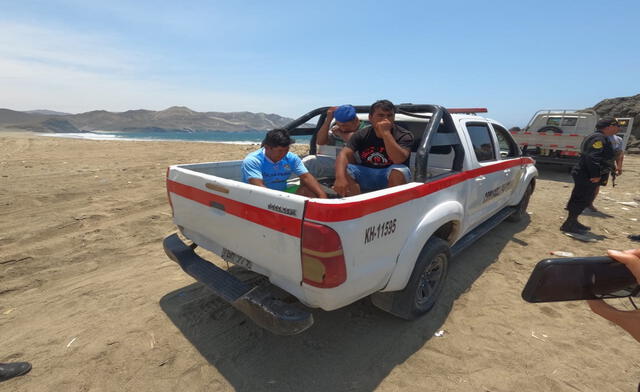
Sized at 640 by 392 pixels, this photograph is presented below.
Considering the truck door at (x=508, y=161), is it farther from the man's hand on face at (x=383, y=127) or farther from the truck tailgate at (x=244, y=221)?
the truck tailgate at (x=244, y=221)

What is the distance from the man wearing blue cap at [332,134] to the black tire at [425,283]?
1.72m

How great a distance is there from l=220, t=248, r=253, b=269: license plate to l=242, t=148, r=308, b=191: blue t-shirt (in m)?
0.69

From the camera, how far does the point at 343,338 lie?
8.70 ft

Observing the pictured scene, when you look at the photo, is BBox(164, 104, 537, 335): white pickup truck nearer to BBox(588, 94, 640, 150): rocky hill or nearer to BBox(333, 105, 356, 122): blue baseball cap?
BBox(333, 105, 356, 122): blue baseball cap

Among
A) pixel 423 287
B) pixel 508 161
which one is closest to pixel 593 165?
pixel 508 161

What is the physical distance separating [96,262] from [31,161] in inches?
356

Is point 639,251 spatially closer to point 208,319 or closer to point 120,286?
point 208,319

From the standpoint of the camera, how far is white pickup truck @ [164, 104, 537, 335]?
1917 mm

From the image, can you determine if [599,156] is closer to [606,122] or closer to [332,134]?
[606,122]

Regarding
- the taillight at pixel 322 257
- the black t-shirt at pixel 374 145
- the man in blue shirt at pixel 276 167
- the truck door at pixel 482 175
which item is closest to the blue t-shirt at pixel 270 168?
the man in blue shirt at pixel 276 167

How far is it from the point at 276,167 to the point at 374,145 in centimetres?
108

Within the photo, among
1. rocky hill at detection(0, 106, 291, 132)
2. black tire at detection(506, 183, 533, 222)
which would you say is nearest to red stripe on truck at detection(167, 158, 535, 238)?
black tire at detection(506, 183, 533, 222)

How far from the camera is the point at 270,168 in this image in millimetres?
3090

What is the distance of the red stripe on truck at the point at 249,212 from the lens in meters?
1.94
